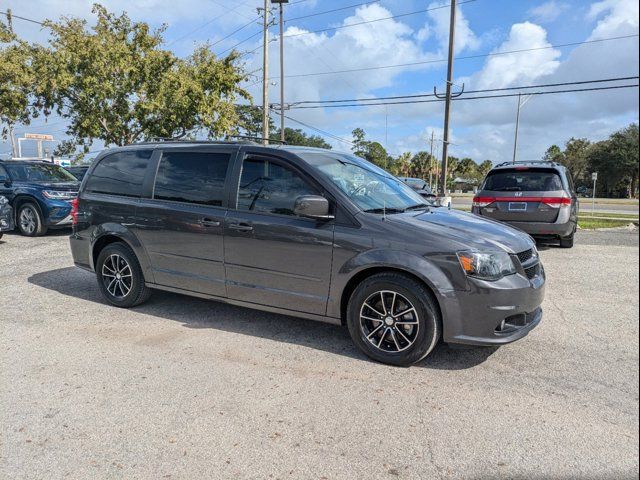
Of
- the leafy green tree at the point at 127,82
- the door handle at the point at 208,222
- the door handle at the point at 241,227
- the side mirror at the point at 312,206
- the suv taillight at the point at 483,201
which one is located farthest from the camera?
the leafy green tree at the point at 127,82

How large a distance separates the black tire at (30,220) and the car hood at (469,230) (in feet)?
32.6

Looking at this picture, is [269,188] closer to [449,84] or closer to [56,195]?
[56,195]

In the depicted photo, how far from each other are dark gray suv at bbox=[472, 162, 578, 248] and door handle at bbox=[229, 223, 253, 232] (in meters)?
5.95

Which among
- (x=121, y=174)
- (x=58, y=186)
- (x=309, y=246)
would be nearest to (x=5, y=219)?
(x=58, y=186)

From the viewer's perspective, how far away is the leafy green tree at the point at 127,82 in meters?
18.3

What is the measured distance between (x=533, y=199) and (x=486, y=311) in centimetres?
583

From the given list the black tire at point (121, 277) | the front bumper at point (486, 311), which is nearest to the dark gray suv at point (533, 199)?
the front bumper at point (486, 311)

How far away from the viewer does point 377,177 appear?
5.02 metres

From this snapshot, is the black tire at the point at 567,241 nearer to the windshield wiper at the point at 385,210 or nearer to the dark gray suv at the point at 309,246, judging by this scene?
the dark gray suv at the point at 309,246

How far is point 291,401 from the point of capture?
11.0ft

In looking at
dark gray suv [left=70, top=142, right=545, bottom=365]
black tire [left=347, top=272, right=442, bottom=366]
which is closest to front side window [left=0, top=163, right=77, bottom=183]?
dark gray suv [left=70, top=142, right=545, bottom=365]

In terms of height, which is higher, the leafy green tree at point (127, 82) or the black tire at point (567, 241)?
the leafy green tree at point (127, 82)

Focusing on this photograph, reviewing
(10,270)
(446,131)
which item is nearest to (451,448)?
(10,270)

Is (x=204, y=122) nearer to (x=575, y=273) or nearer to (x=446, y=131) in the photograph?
(x=446, y=131)
